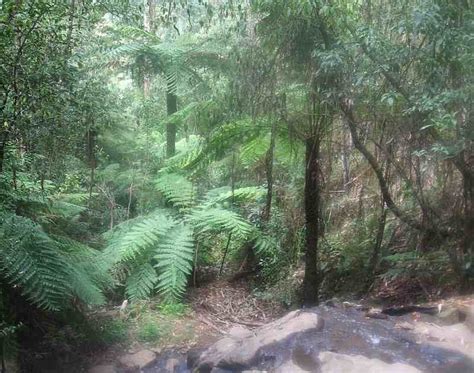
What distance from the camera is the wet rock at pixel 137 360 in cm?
438

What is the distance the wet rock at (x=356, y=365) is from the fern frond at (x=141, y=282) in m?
2.37

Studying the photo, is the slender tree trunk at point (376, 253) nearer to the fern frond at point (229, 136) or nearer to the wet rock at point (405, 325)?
the wet rock at point (405, 325)

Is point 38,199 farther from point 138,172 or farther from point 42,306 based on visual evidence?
point 138,172

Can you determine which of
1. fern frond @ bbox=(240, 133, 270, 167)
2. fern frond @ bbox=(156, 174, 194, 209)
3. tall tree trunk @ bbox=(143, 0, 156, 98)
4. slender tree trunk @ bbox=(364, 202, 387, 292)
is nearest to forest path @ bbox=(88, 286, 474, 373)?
slender tree trunk @ bbox=(364, 202, 387, 292)

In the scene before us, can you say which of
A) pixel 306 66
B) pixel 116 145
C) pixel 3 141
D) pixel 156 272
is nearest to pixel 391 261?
pixel 306 66

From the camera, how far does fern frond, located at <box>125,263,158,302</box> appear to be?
5.43 metres

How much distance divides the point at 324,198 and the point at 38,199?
3021 mm

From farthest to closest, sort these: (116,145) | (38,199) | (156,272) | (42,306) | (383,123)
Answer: (116,145) < (156,272) < (383,123) < (38,199) < (42,306)

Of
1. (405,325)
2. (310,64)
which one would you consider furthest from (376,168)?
(405,325)

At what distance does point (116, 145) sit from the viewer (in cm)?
862

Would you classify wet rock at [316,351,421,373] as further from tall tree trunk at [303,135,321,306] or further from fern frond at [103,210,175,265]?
fern frond at [103,210,175,265]

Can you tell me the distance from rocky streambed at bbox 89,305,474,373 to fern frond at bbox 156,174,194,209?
254 cm

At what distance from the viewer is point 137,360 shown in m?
4.48

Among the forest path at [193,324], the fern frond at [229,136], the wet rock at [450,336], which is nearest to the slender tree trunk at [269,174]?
the fern frond at [229,136]
